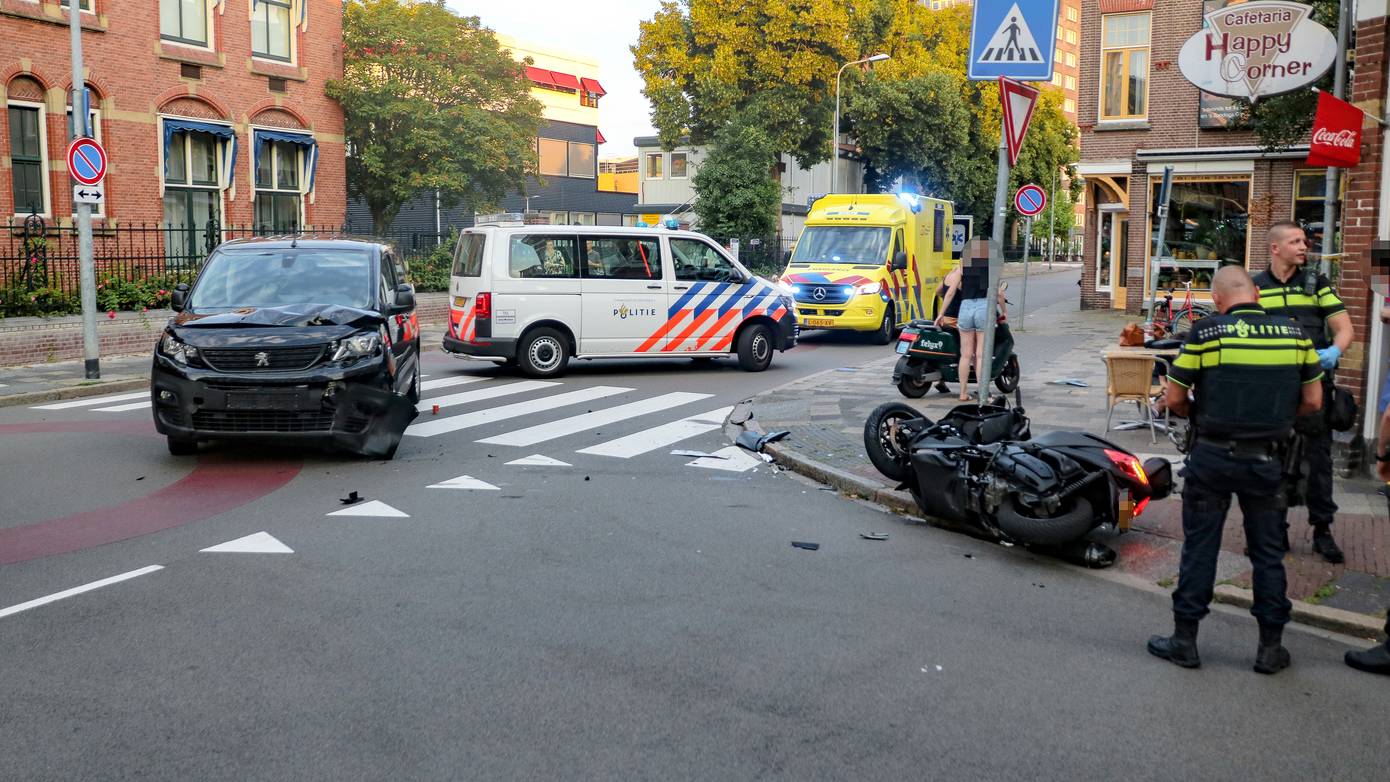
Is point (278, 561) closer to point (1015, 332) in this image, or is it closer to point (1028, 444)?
point (1028, 444)

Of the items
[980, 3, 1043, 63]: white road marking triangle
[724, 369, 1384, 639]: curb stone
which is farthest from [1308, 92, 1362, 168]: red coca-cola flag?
[724, 369, 1384, 639]: curb stone

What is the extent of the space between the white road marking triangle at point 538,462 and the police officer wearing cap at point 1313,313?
545cm

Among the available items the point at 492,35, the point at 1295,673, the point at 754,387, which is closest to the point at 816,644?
the point at 1295,673

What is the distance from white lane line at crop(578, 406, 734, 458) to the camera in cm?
1068

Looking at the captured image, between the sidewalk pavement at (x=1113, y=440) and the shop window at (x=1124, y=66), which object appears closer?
the sidewalk pavement at (x=1113, y=440)

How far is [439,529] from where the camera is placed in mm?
7582

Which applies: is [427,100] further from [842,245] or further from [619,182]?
[619,182]

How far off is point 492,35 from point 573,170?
33.2m

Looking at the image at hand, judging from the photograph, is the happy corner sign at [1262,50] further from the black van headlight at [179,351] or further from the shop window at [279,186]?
the shop window at [279,186]

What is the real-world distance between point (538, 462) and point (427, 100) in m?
21.1

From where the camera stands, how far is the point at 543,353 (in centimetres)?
1588

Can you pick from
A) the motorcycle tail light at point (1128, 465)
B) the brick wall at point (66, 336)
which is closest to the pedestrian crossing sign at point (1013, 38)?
the motorcycle tail light at point (1128, 465)

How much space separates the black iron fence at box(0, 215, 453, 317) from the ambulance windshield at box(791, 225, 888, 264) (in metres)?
7.54

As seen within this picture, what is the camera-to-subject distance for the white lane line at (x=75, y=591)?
5.79 m
